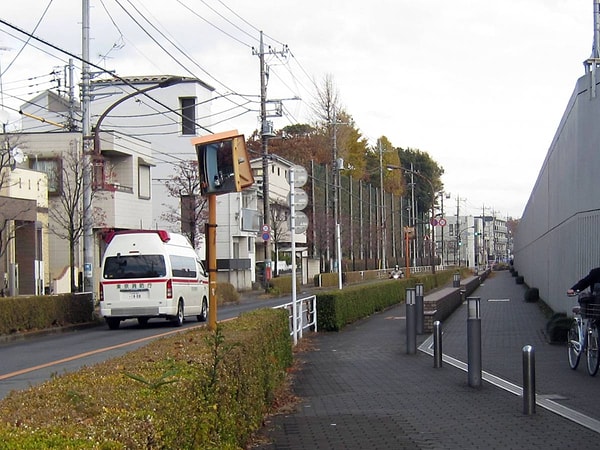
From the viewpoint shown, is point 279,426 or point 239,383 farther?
point 279,426

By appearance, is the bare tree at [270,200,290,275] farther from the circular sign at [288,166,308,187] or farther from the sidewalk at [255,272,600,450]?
the sidewalk at [255,272,600,450]

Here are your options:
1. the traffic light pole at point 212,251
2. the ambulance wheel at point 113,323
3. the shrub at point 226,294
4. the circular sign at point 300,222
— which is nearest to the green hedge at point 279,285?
the shrub at point 226,294

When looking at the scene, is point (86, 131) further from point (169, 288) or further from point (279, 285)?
point (279, 285)

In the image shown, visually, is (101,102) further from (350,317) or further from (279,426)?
(279,426)

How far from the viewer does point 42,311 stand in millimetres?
22719

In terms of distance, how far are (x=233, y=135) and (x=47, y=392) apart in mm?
5475

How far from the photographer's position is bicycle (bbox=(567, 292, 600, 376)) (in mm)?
11820

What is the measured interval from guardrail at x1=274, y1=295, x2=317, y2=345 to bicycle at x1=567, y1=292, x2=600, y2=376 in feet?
19.2

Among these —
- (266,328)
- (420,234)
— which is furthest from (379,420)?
(420,234)

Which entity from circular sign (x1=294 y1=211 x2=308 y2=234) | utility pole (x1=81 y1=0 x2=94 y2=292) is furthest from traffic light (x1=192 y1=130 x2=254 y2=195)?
utility pole (x1=81 y1=0 x2=94 y2=292)

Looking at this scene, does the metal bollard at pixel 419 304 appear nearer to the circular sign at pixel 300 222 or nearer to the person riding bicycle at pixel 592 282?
the circular sign at pixel 300 222

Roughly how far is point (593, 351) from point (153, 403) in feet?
29.3

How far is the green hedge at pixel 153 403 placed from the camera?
3760 millimetres

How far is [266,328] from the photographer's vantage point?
10.5 meters
